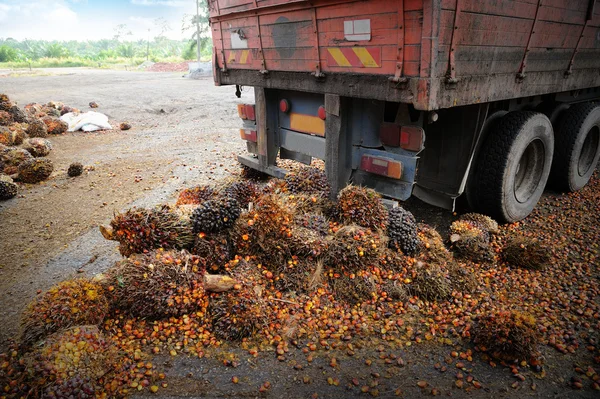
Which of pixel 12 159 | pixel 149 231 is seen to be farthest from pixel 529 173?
pixel 12 159

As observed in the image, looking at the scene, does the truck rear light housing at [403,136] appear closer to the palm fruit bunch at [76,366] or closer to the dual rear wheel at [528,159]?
the dual rear wheel at [528,159]

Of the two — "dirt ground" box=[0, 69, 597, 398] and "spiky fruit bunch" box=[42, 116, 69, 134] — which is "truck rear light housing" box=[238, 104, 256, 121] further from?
"spiky fruit bunch" box=[42, 116, 69, 134]

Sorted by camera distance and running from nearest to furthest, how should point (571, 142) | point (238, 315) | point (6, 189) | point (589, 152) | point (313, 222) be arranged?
point (238, 315)
point (313, 222)
point (571, 142)
point (6, 189)
point (589, 152)

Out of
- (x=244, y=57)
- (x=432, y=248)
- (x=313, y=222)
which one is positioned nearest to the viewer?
(x=313, y=222)

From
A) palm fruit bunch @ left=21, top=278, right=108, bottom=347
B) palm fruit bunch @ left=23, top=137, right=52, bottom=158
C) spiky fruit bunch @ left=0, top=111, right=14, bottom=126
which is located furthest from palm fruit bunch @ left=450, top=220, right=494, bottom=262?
spiky fruit bunch @ left=0, top=111, right=14, bottom=126

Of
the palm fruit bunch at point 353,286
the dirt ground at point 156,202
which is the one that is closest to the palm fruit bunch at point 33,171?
the dirt ground at point 156,202

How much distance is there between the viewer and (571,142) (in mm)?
5434

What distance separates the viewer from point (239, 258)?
11.3 feet

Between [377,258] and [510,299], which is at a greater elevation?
[377,258]

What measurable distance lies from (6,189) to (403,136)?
225 inches

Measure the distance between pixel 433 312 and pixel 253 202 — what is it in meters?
1.90

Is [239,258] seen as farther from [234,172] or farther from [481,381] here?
[234,172]

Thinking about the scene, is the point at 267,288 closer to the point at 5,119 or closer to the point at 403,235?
the point at 403,235

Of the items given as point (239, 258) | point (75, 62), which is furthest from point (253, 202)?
point (75, 62)
